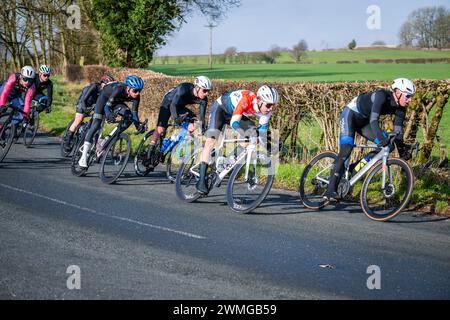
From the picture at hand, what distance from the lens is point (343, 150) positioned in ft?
29.7

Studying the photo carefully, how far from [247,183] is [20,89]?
7.94 m

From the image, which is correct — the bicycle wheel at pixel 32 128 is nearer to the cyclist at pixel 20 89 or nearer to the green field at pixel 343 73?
the cyclist at pixel 20 89

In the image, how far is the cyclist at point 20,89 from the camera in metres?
13.6

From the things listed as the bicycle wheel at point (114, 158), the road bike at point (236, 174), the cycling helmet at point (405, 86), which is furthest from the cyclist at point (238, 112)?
the bicycle wheel at point (114, 158)

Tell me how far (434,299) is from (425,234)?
2753mm

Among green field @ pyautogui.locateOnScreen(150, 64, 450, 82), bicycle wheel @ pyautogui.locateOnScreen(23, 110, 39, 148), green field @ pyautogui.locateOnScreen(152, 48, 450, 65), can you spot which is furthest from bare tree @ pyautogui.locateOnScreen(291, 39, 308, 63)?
bicycle wheel @ pyautogui.locateOnScreen(23, 110, 39, 148)

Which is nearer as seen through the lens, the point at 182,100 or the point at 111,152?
the point at 182,100

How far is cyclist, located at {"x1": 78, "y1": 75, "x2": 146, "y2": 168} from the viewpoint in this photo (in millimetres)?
11077

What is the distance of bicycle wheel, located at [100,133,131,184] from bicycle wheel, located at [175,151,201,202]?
1640mm

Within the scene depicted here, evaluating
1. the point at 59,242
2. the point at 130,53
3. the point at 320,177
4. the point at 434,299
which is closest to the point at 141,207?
the point at 59,242

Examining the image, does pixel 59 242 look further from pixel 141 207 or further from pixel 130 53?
pixel 130 53

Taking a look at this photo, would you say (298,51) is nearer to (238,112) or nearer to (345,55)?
(345,55)

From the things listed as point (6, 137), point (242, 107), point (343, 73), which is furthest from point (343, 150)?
point (343, 73)

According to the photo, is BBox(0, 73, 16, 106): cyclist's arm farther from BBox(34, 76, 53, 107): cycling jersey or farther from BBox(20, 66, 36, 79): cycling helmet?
BBox(34, 76, 53, 107): cycling jersey
